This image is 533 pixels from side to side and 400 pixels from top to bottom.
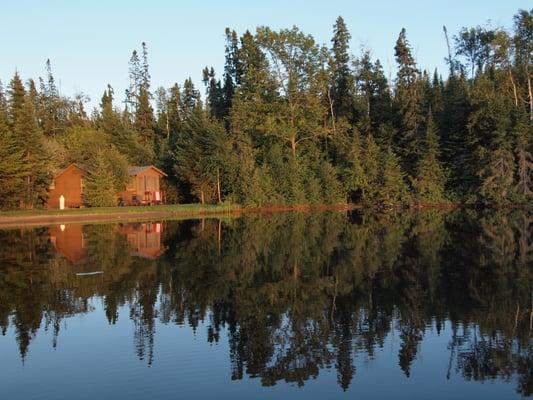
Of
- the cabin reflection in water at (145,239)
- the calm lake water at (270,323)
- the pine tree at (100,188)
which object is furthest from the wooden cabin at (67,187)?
the calm lake water at (270,323)

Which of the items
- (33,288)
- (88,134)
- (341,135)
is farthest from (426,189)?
(33,288)

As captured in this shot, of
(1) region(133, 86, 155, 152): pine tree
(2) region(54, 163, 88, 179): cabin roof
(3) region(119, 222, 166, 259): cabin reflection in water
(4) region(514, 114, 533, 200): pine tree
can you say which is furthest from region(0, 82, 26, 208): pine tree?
(4) region(514, 114, 533, 200): pine tree

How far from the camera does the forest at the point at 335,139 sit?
183ft

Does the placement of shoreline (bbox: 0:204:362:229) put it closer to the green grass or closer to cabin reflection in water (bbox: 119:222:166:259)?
the green grass

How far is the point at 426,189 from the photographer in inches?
2405

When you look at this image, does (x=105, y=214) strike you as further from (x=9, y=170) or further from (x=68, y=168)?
(x=68, y=168)

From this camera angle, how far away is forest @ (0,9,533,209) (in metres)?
55.8

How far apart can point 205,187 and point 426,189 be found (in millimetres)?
23694

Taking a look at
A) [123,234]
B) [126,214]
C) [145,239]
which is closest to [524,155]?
[126,214]

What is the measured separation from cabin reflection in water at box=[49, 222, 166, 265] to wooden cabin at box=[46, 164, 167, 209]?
53.6 feet

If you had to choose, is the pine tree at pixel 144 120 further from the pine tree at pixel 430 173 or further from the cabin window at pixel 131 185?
the pine tree at pixel 430 173

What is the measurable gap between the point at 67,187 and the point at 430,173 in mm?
37557

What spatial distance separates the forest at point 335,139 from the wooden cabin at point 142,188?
7.78 feet

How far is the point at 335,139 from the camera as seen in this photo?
64.1 m
